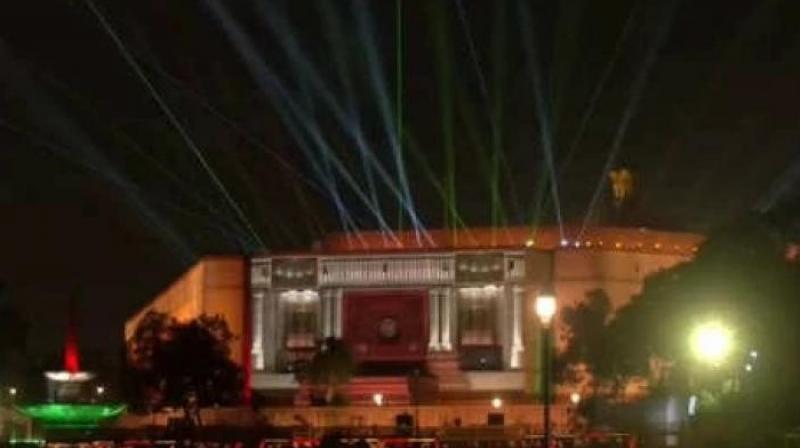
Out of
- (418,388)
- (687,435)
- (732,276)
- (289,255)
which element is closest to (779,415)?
(687,435)

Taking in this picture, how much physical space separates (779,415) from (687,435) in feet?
9.07

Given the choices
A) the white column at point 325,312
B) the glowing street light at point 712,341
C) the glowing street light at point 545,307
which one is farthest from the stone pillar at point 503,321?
the glowing street light at point 545,307

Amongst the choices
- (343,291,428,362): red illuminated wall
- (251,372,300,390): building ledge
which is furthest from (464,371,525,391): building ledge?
(251,372,300,390): building ledge

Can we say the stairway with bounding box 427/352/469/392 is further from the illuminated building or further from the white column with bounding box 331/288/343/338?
the white column with bounding box 331/288/343/338

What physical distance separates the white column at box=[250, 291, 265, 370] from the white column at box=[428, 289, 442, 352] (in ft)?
32.6

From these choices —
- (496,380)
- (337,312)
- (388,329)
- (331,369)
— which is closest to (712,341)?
(331,369)

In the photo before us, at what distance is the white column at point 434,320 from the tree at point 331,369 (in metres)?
6.07

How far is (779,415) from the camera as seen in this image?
137 ft

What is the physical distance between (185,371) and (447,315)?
16.0 m

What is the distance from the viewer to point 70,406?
8825cm

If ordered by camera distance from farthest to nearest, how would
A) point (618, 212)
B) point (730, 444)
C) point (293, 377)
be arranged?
point (618, 212) → point (293, 377) → point (730, 444)

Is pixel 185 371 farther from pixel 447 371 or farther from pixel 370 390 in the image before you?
pixel 447 371

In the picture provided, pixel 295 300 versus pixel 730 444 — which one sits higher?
pixel 295 300

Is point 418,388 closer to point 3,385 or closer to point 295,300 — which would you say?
point 295,300
